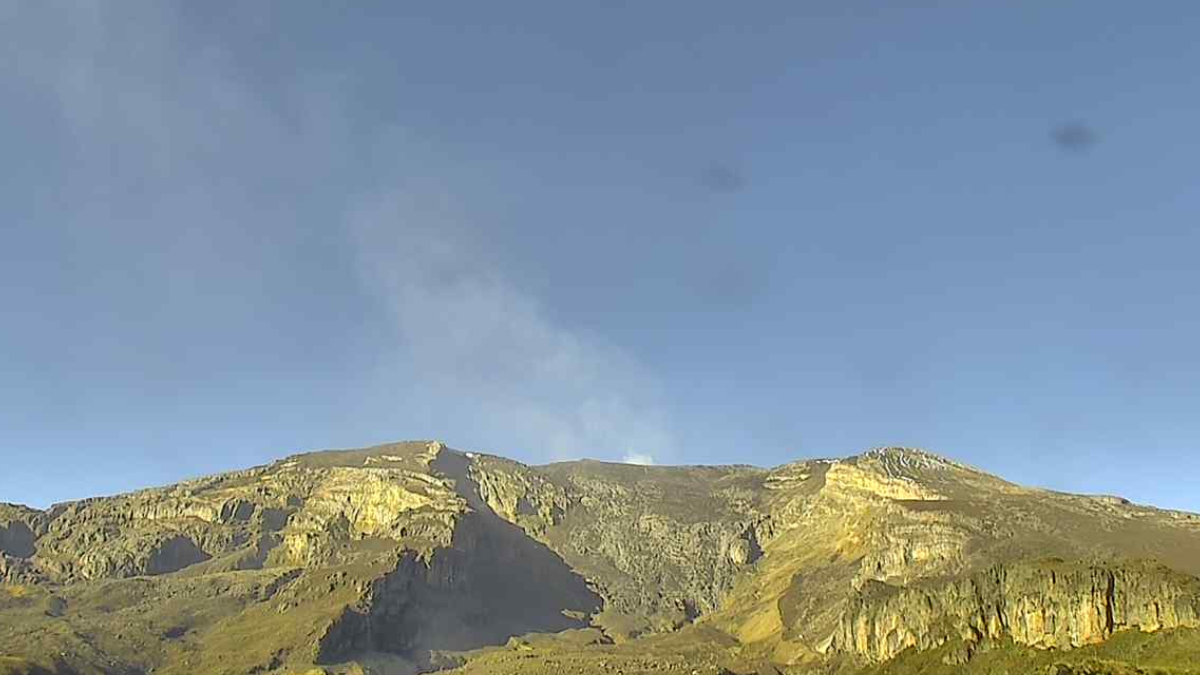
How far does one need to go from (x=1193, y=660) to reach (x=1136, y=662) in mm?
10643

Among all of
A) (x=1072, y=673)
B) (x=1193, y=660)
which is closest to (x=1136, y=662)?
(x=1193, y=660)

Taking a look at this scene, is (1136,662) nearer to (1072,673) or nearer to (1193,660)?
(1193,660)

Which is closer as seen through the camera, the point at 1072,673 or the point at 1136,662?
the point at 1072,673

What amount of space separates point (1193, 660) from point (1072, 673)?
2867cm

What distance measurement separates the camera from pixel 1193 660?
607 feet

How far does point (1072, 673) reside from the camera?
176 m

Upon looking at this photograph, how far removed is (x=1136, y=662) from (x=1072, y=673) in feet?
89.5

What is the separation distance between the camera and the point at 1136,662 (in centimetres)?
19300
